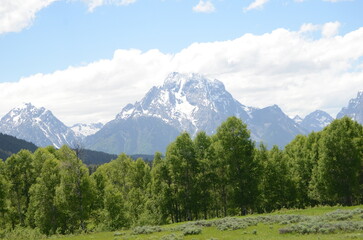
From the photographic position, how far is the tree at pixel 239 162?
57.5 meters

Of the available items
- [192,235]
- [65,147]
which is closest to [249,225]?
[192,235]

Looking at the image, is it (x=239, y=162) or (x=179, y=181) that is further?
(x=179, y=181)

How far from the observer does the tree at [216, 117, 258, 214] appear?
5750 cm

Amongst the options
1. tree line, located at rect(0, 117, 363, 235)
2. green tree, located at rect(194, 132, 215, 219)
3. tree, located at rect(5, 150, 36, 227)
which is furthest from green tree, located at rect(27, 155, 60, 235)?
green tree, located at rect(194, 132, 215, 219)

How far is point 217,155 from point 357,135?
26354 mm

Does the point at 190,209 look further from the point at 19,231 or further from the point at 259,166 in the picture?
the point at 19,231

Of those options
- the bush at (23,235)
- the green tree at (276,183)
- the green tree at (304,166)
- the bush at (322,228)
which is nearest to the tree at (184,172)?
the green tree at (276,183)

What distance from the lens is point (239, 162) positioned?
191 feet

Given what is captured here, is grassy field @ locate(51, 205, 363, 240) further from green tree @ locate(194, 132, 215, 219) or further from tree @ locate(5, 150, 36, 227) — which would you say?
tree @ locate(5, 150, 36, 227)

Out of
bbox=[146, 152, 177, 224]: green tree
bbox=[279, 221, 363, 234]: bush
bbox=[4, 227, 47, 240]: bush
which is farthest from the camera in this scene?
bbox=[146, 152, 177, 224]: green tree

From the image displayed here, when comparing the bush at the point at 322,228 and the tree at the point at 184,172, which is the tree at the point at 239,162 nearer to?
the tree at the point at 184,172

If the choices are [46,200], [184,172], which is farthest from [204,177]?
[46,200]

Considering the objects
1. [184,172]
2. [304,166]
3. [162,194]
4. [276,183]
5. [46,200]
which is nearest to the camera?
[46,200]

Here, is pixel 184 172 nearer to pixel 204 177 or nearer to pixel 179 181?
pixel 179 181
